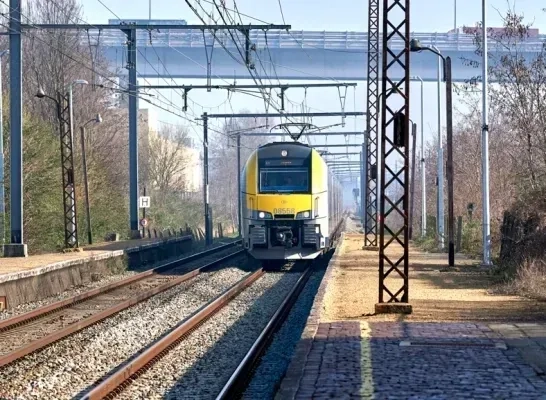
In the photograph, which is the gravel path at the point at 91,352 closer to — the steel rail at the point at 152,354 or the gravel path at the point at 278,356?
the steel rail at the point at 152,354

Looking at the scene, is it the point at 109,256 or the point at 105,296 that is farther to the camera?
the point at 109,256

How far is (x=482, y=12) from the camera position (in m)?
27.3

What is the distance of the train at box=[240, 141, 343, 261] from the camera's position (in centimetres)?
2875

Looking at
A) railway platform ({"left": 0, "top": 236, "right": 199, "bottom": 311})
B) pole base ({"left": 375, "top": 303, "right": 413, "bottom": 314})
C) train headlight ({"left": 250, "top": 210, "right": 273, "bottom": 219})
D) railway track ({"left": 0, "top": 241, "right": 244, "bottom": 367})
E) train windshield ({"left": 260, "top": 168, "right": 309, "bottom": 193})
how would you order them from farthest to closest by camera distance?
train windshield ({"left": 260, "top": 168, "right": 309, "bottom": 193}) → train headlight ({"left": 250, "top": 210, "right": 273, "bottom": 219}) → railway platform ({"left": 0, "top": 236, "right": 199, "bottom": 311}) → pole base ({"left": 375, "top": 303, "right": 413, "bottom": 314}) → railway track ({"left": 0, "top": 241, "right": 244, "bottom": 367})

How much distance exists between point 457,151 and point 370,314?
3494cm

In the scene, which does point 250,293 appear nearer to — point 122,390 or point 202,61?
point 122,390

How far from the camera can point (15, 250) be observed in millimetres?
28953

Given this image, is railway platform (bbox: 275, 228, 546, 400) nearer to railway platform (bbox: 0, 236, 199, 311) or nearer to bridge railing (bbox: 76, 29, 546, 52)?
railway platform (bbox: 0, 236, 199, 311)

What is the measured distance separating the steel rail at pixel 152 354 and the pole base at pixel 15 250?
9455 millimetres

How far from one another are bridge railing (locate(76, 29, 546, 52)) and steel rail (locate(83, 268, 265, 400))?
34236 millimetres

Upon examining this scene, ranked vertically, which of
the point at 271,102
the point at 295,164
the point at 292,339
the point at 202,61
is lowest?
the point at 292,339

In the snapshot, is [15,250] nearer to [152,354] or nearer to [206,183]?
[152,354]

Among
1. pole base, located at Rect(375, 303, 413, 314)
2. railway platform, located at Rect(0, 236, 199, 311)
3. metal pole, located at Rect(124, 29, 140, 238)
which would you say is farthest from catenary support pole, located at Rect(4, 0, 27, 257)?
pole base, located at Rect(375, 303, 413, 314)

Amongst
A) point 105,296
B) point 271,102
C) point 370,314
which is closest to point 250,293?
point 105,296
